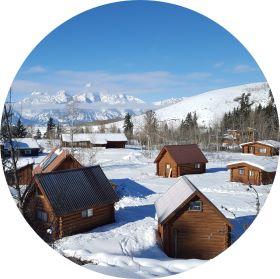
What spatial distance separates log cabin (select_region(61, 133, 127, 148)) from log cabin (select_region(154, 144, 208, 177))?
140 cm

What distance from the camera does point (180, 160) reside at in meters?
12.4

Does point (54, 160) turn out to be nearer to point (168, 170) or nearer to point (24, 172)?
point (24, 172)

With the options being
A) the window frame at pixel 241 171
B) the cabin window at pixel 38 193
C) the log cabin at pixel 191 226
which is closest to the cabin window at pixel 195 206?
the log cabin at pixel 191 226

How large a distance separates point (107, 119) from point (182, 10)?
5.64 meters

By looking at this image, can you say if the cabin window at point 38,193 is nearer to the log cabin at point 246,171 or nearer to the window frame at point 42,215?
the window frame at point 42,215

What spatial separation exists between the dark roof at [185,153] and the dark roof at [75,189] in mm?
2229

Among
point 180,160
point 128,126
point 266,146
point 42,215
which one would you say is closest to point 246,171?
point 180,160

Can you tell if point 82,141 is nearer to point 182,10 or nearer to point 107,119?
point 107,119

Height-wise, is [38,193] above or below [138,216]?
above

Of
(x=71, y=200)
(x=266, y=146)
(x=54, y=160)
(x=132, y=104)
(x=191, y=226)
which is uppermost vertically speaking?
(x=132, y=104)

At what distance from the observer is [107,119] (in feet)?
38.3

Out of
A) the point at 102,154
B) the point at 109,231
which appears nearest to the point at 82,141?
the point at 102,154

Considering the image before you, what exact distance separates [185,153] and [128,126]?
2.74 meters

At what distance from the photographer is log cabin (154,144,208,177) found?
426 inches
